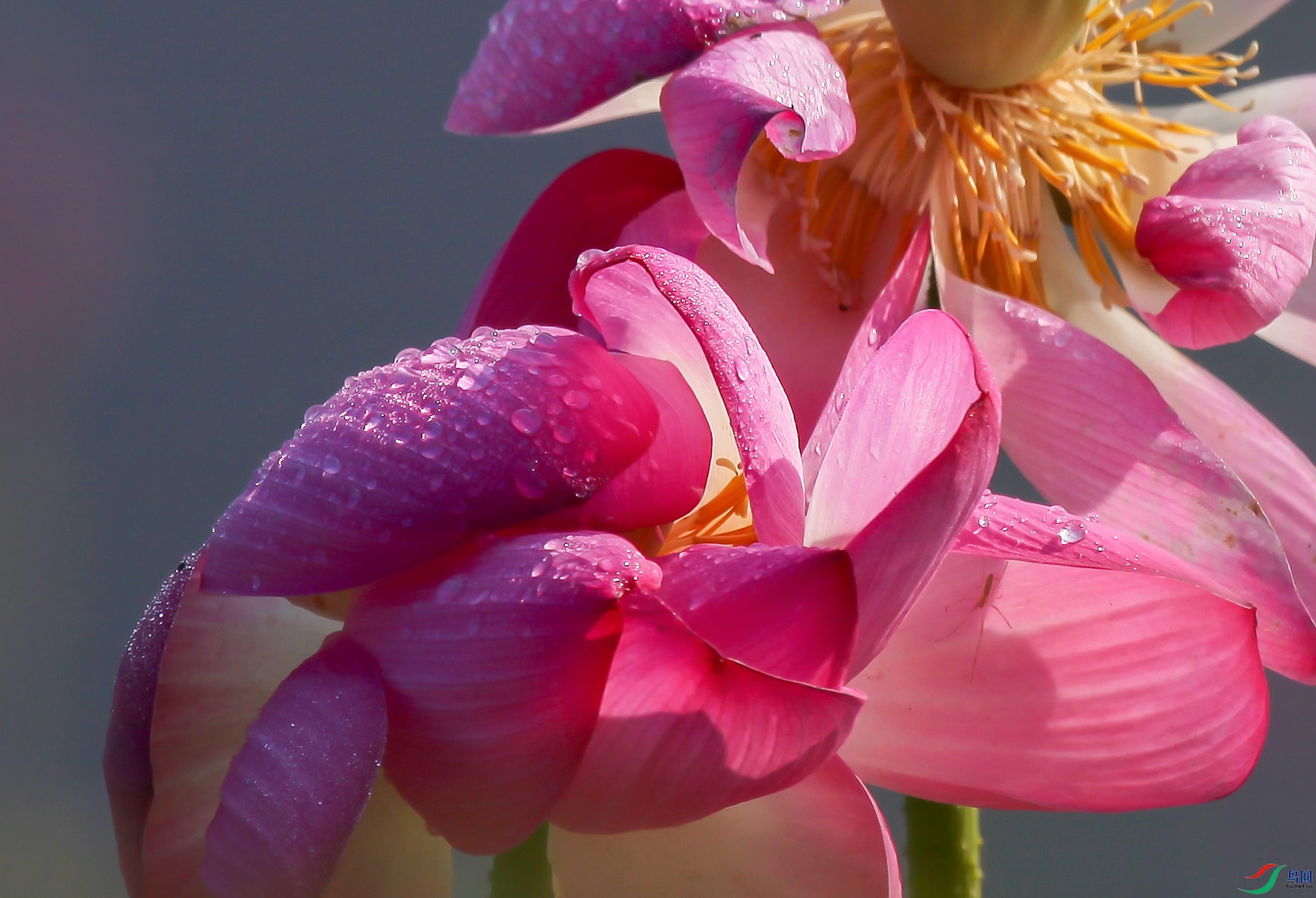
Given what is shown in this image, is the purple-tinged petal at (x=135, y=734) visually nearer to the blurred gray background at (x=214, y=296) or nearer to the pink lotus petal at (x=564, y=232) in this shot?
the pink lotus petal at (x=564, y=232)

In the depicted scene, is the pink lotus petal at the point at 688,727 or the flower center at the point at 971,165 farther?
the flower center at the point at 971,165

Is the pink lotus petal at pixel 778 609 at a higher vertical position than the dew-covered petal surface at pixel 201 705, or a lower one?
higher

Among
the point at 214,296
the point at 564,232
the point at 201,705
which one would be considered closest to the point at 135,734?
the point at 201,705

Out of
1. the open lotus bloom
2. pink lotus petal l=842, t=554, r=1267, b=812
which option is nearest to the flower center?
the open lotus bloom

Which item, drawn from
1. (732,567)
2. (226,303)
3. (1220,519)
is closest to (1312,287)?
(1220,519)

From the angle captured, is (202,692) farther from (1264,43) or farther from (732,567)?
(1264,43)

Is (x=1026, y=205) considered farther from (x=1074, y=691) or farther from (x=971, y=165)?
(x=1074, y=691)

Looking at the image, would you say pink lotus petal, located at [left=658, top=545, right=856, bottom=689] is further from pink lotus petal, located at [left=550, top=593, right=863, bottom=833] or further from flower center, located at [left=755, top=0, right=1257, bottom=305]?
flower center, located at [left=755, top=0, right=1257, bottom=305]

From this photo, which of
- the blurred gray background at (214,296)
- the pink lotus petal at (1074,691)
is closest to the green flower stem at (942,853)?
the pink lotus petal at (1074,691)
